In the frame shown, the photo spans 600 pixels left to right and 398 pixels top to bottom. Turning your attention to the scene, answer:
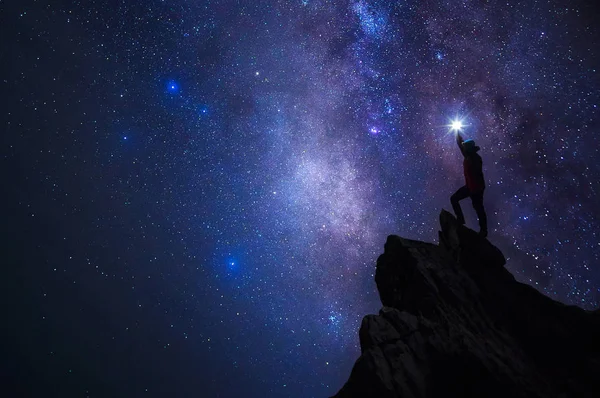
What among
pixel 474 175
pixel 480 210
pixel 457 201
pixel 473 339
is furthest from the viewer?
pixel 457 201

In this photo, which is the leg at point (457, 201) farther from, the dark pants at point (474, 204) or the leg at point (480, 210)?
the leg at point (480, 210)

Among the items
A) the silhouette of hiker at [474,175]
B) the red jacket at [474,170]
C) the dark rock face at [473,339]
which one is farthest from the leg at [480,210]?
the dark rock face at [473,339]

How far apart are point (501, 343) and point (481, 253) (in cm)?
287

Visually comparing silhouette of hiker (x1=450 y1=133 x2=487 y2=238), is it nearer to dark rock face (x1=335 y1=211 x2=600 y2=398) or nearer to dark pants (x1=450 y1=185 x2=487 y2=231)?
dark pants (x1=450 y1=185 x2=487 y2=231)

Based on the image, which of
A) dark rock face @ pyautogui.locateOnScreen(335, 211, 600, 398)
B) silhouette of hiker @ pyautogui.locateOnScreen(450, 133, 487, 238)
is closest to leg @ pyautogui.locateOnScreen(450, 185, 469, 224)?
silhouette of hiker @ pyautogui.locateOnScreen(450, 133, 487, 238)

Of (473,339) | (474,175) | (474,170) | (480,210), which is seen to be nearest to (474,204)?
(480,210)

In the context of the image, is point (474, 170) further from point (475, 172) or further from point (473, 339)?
point (473, 339)

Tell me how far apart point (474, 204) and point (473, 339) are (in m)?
4.66

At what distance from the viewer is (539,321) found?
852 cm

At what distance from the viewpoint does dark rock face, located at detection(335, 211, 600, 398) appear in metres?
7.41

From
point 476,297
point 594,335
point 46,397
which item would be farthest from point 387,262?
point 46,397

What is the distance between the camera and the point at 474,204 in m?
10.6

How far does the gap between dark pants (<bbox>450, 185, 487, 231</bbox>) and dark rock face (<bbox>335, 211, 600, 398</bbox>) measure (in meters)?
0.60

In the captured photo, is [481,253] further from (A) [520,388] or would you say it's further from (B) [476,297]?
(A) [520,388]
